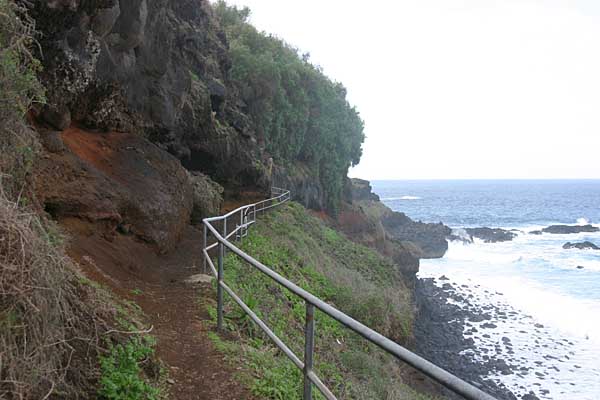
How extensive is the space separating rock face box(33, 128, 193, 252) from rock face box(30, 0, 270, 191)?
0.58 meters

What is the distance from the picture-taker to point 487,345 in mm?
18516

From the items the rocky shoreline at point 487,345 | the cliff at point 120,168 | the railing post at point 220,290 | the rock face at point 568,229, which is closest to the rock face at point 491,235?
the rock face at point 568,229

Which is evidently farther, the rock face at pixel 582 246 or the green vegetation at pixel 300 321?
the rock face at pixel 582 246

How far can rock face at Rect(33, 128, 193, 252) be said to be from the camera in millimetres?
7031

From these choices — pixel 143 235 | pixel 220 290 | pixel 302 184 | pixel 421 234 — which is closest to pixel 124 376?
pixel 220 290

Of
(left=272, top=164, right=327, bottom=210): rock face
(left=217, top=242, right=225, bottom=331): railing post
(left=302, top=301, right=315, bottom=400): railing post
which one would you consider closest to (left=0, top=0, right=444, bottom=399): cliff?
(left=217, top=242, right=225, bottom=331): railing post

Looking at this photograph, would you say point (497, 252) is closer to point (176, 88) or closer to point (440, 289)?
point (440, 289)

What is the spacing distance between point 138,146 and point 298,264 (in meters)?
6.03

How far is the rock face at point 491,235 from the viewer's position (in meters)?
49.7

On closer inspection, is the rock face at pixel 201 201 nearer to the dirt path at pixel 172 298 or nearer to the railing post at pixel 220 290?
the dirt path at pixel 172 298

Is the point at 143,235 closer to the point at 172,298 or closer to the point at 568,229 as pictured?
the point at 172,298

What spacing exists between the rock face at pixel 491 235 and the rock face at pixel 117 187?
45.3 m

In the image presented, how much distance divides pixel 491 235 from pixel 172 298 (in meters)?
50.1

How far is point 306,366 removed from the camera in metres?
2.72
